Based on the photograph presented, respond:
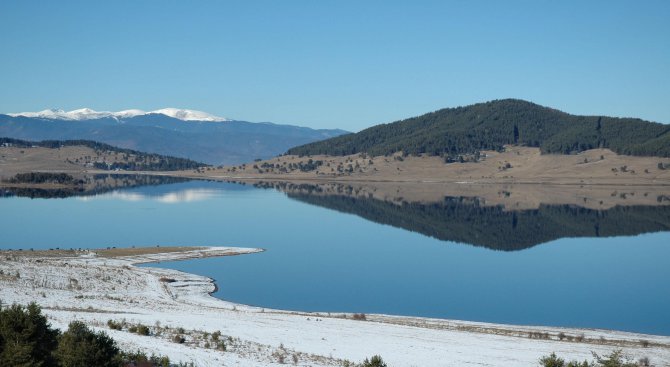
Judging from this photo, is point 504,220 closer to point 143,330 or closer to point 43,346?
point 143,330

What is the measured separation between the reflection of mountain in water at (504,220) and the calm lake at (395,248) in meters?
0.20

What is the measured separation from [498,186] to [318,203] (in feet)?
205

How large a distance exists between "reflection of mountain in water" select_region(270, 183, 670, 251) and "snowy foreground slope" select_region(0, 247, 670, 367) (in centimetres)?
3875

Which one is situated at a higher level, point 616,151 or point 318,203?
point 616,151

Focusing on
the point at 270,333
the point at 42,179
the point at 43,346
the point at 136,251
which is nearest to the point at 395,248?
the point at 136,251

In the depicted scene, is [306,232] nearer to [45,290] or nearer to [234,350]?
[45,290]

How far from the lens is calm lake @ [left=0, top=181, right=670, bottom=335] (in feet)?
129

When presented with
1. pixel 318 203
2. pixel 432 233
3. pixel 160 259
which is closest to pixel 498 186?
pixel 318 203

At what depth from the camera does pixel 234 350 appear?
800 inches

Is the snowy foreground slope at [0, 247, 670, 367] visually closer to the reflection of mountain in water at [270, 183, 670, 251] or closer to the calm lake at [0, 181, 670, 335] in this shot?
the calm lake at [0, 181, 670, 335]

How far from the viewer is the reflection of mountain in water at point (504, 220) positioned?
74938 mm

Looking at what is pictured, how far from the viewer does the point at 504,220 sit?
8850 cm

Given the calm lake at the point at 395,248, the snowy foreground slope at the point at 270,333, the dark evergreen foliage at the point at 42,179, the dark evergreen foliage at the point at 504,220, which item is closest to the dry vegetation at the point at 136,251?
the calm lake at the point at 395,248

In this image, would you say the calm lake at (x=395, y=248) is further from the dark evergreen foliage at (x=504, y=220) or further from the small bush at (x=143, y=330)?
the small bush at (x=143, y=330)
